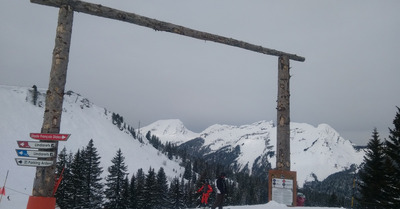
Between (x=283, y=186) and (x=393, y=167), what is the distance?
1640 centimetres

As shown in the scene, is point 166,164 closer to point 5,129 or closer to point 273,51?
point 5,129

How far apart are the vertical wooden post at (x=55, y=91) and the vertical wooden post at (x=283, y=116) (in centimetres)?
809

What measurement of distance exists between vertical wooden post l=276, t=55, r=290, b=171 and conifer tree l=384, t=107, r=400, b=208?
15.3 m

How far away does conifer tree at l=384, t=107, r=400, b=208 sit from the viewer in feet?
76.6

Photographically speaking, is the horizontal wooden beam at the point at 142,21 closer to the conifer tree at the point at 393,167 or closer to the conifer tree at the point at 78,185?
the conifer tree at the point at 393,167

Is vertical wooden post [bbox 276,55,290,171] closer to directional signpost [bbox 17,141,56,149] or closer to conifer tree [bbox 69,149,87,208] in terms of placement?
directional signpost [bbox 17,141,56,149]

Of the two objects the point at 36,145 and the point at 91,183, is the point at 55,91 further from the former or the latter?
the point at 91,183

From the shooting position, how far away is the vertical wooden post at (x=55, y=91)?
780 centimetres

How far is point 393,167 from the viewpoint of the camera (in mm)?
23859

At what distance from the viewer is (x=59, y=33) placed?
827cm

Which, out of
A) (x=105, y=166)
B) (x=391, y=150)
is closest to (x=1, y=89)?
(x=105, y=166)

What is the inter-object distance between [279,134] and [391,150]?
1749 centimetres

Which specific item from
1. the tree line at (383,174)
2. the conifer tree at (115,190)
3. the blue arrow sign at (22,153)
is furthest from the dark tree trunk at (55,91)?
the conifer tree at (115,190)

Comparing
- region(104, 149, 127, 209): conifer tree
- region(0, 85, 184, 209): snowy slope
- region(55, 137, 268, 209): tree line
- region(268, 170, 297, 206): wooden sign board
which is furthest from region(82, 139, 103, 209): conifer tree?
region(268, 170, 297, 206): wooden sign board
